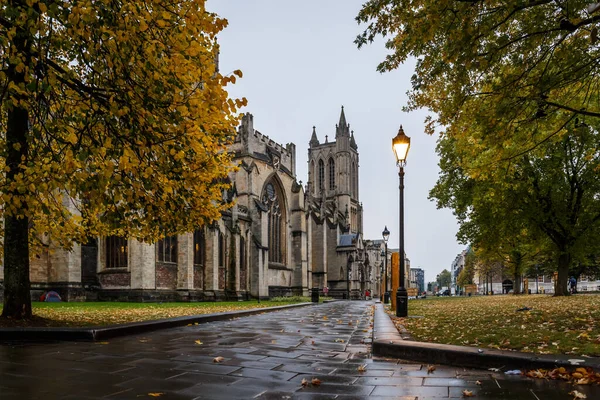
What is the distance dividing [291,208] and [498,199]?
29789 mm

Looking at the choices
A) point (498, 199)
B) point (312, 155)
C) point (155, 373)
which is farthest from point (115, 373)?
point (312, 155)

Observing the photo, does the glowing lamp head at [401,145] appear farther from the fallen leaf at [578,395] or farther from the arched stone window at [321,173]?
the arched stone window at [321,173]

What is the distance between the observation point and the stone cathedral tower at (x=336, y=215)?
180ft

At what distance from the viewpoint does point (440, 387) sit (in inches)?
185

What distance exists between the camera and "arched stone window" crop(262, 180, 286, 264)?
4484cm

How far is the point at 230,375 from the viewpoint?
5.23 metres

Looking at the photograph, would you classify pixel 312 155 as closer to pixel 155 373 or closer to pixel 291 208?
pixel 291 208

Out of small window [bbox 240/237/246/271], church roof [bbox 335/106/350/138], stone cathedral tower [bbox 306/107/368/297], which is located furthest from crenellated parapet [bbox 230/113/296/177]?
church roof [bbox 335/106/350/138]

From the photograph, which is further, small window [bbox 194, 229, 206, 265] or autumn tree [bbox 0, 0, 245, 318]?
small window [bbox 194, 229, 206, 265]

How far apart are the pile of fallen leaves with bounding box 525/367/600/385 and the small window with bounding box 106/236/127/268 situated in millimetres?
25259

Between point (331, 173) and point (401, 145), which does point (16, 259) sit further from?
point (331, 173)

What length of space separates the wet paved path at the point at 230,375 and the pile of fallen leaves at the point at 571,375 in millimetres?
168

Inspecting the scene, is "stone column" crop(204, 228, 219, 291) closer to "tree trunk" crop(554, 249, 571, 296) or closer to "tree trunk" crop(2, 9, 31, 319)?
"tree trunk" crop(554, 249, 571, 296)

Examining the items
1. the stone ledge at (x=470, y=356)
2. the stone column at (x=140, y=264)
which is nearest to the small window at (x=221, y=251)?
the stone column at (x=140, y=264)
